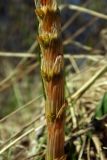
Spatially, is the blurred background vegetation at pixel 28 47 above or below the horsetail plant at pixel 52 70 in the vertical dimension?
below

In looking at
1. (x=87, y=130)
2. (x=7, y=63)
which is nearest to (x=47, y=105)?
(x=87, y=130)

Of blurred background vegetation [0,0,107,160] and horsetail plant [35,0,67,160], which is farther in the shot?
blurred background vegetation [0,0,107,160]

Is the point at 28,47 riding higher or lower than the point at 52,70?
lower

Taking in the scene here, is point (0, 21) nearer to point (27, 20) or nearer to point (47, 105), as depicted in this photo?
point (27, 20)

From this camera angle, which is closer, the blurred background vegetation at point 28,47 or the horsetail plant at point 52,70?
the horsetail plant at point 52,70

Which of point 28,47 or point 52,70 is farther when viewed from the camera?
point 28,47
